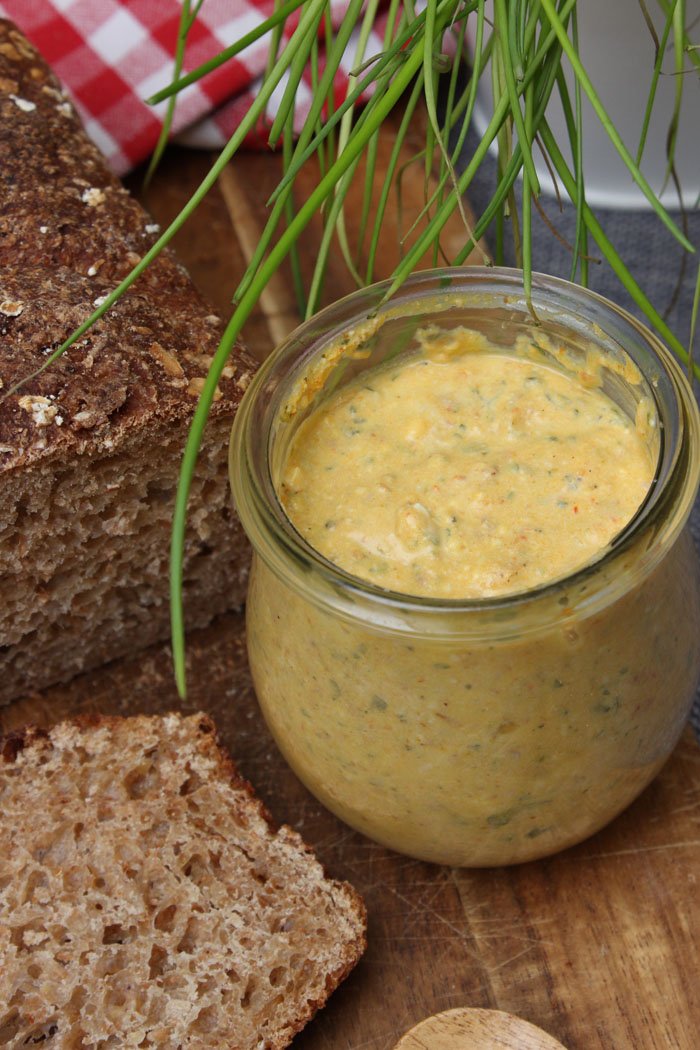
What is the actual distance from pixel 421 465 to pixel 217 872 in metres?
0.77

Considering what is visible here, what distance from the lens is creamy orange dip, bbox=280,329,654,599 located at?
1644mm

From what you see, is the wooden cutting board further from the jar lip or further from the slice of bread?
the jar lip

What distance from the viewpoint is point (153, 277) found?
2283 mm

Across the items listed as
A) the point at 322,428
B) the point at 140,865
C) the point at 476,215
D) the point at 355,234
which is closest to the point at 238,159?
the point at 355,234

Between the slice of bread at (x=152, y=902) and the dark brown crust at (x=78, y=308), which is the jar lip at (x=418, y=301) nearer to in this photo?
the dark brown crust at (x=78, y=308)

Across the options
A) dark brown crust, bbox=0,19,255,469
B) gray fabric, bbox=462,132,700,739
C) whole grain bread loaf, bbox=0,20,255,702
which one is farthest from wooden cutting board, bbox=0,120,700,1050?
gray fabric, bbox=462,132,700,739

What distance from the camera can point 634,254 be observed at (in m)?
2.87

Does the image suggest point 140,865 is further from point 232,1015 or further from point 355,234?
point 355,234

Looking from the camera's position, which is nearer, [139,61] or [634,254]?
[634,254]

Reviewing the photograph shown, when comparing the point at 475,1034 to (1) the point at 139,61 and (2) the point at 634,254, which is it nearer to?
(2) the point at 634,254

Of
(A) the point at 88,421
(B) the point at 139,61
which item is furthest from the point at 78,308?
(B) the point at 139,61

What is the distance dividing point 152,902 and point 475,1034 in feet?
→ 1.76

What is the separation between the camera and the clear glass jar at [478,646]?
1563 millimetres

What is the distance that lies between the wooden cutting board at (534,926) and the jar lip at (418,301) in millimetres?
710
